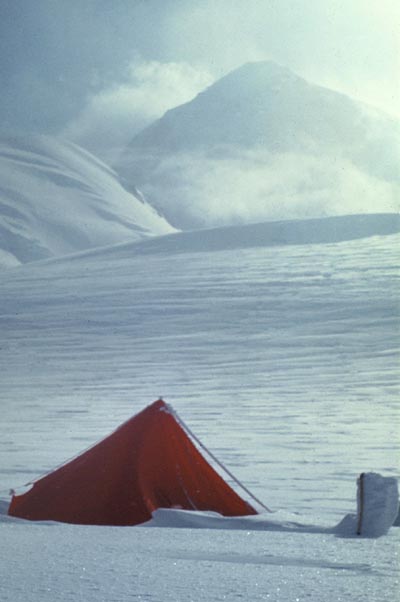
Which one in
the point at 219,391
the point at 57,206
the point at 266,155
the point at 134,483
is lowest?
the point at 134,483

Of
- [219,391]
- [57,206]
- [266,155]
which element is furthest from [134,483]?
[266,155]

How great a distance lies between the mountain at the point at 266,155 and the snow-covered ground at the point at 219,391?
A: 2824 inches

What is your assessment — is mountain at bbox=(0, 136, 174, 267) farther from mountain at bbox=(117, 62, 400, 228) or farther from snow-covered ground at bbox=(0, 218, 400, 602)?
mountain at bbox=(117, 62, 400, 228)

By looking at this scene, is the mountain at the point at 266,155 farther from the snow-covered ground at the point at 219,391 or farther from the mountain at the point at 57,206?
the snow-covered ground at the point at 219,391

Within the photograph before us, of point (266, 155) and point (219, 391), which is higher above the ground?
point (266, 155)

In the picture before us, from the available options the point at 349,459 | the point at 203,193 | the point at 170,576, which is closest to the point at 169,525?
the point at 170,576

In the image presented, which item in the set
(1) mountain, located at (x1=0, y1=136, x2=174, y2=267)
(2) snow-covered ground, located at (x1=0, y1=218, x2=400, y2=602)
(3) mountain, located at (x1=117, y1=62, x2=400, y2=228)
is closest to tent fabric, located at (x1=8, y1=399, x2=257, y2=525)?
(2) snow-covered ground, located at (x1=0, y1=218, x2=400, y2=602)

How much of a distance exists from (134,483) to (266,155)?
424 ft

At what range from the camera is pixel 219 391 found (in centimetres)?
A: 1145

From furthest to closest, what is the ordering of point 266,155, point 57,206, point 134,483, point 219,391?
point 266,155, point 57,206, point 219,391, point 134,483

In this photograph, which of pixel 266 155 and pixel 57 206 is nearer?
pixel 57 206

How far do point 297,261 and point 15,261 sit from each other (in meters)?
20.9

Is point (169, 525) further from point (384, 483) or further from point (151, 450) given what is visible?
point (384, 483)

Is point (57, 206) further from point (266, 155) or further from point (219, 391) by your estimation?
point (266, 155)
